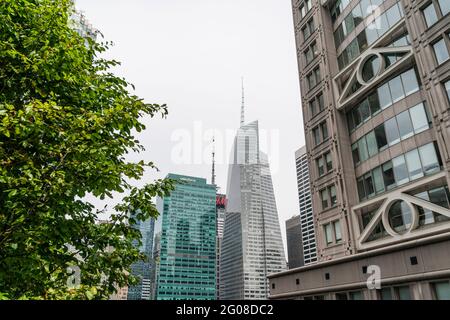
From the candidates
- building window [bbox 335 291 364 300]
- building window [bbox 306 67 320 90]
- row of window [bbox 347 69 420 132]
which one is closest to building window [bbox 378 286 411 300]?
building window [bbox 335 291 364 300]

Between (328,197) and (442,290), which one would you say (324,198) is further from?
(442,290)

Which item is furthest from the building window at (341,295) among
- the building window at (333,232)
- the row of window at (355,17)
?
the row of window at (355,17)

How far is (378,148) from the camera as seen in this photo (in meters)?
27.6

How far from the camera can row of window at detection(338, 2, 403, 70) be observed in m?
27.7

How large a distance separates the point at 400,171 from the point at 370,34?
13.3 meters

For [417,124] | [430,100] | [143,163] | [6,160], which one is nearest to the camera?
[6,160]

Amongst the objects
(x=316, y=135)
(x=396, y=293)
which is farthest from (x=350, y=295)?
(x=316, y=135)

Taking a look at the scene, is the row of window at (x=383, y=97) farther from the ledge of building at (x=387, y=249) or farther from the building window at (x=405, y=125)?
the ledge of building at (x=387, y=249)
